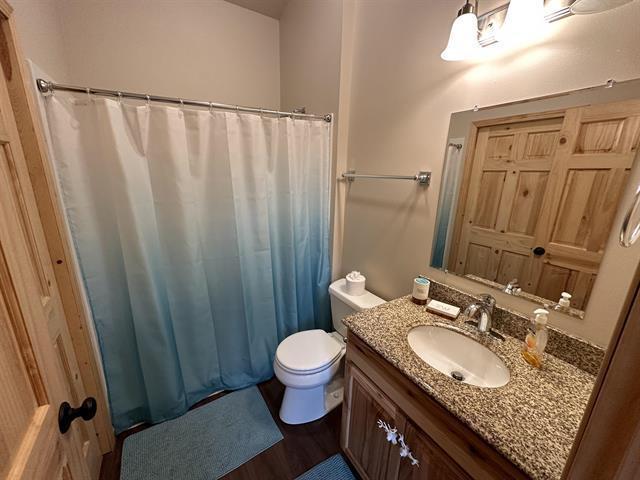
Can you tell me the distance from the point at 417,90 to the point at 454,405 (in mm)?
1375

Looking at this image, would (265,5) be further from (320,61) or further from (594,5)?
(594,5)

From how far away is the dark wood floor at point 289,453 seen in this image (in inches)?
51.6

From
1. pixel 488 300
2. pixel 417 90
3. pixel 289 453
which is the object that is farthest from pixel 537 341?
pixel 289 453

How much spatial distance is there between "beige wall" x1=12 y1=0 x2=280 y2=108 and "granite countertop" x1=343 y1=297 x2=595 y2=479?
1954 mm

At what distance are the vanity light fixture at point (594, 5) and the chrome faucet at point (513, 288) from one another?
89cm

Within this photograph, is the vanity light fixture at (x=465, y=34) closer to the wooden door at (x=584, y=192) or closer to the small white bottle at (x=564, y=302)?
the wooden door at (x=584, y=192)

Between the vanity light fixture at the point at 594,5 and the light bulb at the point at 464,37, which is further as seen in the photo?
the light bulb at the point at 464,37

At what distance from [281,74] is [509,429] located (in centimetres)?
262

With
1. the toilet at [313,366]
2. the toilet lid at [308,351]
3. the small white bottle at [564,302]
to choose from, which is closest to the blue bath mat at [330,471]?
the toilet at [313,366]

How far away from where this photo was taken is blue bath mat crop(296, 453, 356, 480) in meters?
1.30

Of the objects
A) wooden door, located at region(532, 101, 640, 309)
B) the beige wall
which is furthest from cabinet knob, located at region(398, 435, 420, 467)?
the beige wall

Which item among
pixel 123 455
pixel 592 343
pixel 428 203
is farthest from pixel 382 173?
pixel 123 455

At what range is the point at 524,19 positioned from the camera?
0.86 meters

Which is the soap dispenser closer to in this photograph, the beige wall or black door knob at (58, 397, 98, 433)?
black door knob at (58, 397, 98, 433)
